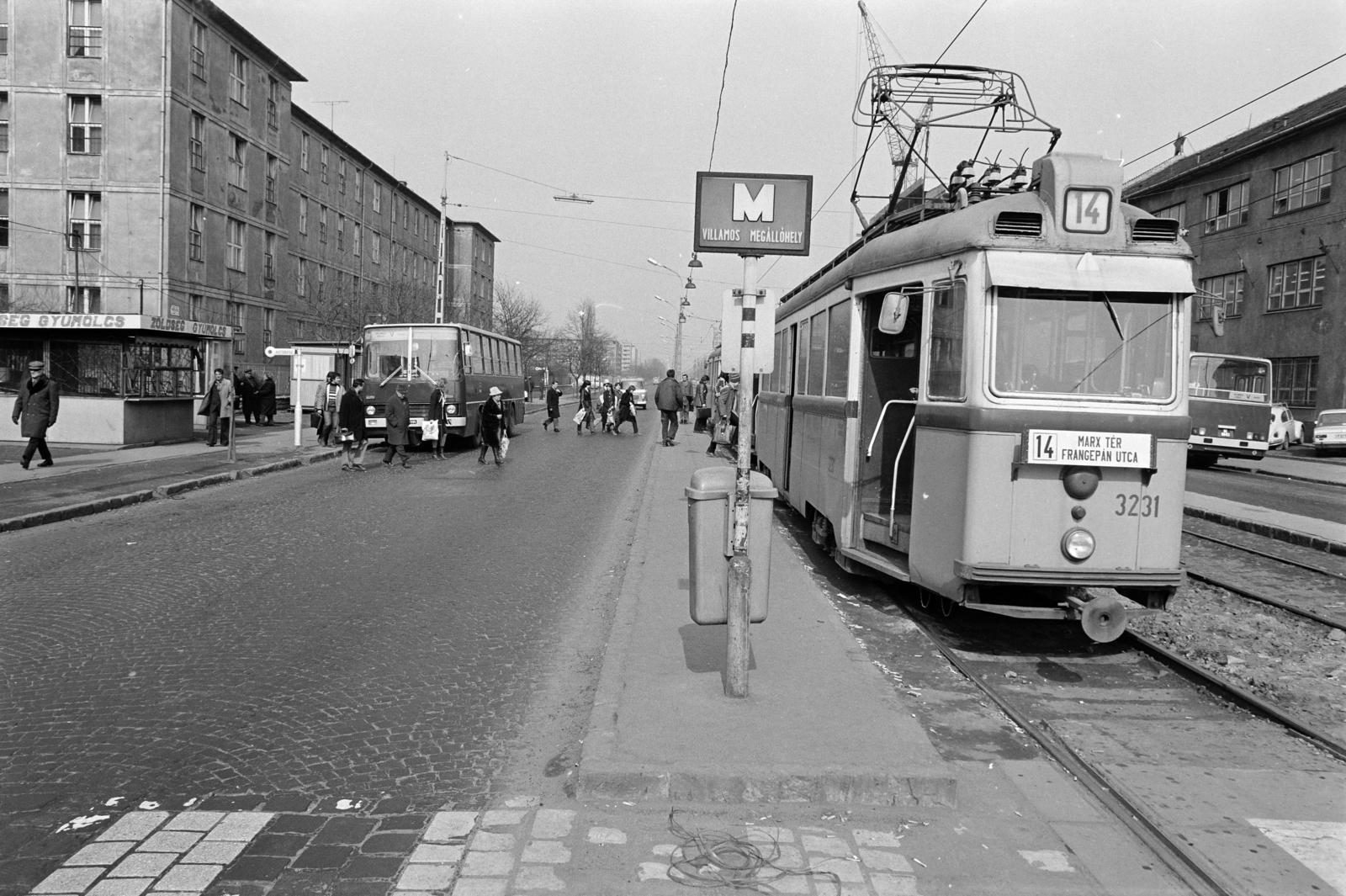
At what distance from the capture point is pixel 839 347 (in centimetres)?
935

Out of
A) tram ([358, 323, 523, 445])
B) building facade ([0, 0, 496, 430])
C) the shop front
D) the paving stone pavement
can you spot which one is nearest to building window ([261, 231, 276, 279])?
building facade ([0, 0, 496, 430])

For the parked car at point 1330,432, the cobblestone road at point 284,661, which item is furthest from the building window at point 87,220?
the parked car at point 1330,432

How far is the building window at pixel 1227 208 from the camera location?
37844 mm

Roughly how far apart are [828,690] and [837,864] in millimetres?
1796

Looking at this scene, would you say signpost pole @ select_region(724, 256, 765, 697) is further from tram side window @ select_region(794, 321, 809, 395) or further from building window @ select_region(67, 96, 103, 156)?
building window @ select_region(67, 96, 103, 156)

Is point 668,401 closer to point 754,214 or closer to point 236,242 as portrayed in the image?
point 754,214

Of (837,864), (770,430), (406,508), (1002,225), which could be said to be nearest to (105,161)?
(406,508)

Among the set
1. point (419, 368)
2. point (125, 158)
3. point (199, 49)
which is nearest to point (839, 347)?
point (419, 368)

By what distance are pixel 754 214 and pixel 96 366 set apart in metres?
20.3

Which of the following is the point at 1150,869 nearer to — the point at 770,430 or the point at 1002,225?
the point at 1002,225

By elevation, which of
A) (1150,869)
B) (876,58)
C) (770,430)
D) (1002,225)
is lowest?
(1150,869)

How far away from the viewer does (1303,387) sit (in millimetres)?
35125

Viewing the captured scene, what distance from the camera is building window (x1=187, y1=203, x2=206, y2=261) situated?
127 feet

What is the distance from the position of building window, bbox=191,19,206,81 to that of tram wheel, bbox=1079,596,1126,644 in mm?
40439
